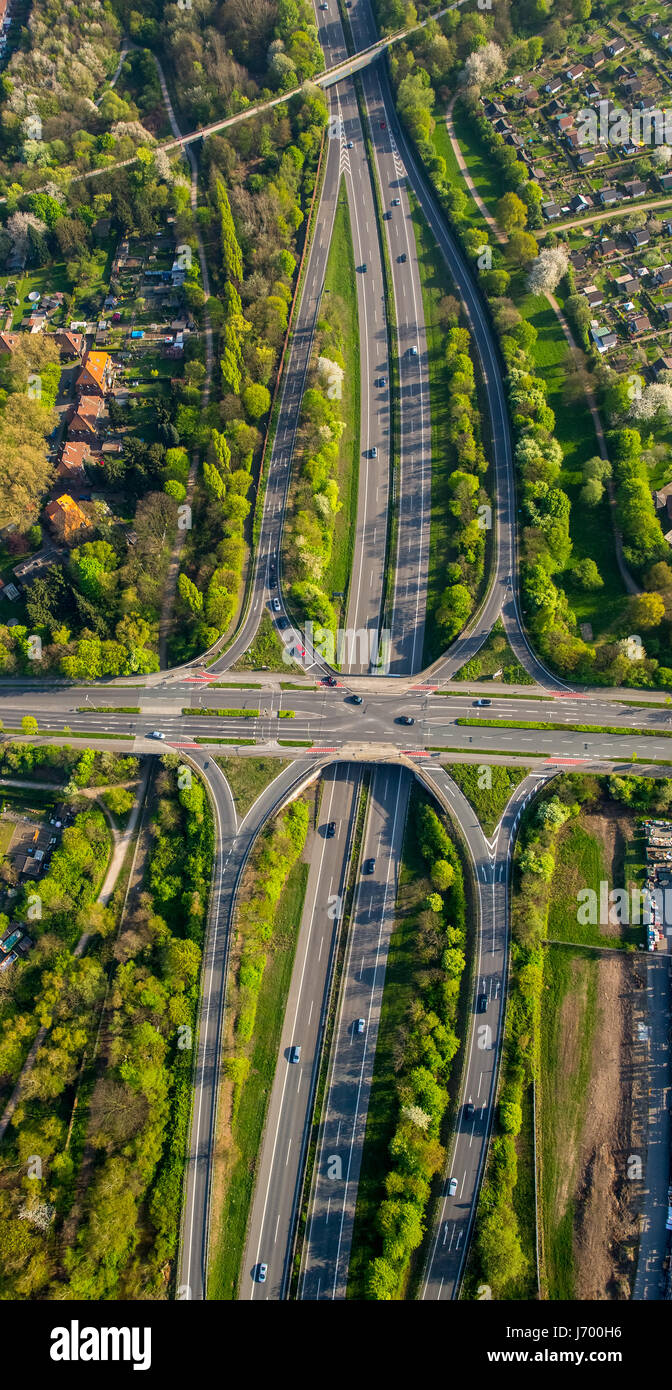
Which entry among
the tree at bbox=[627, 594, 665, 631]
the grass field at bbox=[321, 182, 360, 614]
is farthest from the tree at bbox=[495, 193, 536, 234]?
the tree at bbox=[627, 594, 665, 631]

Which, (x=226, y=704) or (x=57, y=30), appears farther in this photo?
(x=57, y=30)

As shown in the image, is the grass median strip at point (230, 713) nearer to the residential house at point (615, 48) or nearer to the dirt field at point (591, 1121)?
the dirt field at point (591, 1121)

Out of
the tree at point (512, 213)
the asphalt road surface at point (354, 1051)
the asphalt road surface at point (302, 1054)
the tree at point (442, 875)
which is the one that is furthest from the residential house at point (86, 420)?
the tree at point (442, 875)

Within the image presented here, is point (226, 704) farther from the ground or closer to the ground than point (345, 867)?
farther from the ground

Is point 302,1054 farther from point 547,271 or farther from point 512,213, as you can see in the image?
point 512,213

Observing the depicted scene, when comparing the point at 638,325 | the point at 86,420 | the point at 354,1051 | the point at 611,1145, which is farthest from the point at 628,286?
the point at 611,1145

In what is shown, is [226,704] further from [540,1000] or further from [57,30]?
[57,30]

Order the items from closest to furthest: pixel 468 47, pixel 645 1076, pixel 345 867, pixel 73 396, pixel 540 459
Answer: pixel 645 1076 < pixel 345 867 < pixel 540 459 < pixel 73 396 < pixel 468 47
